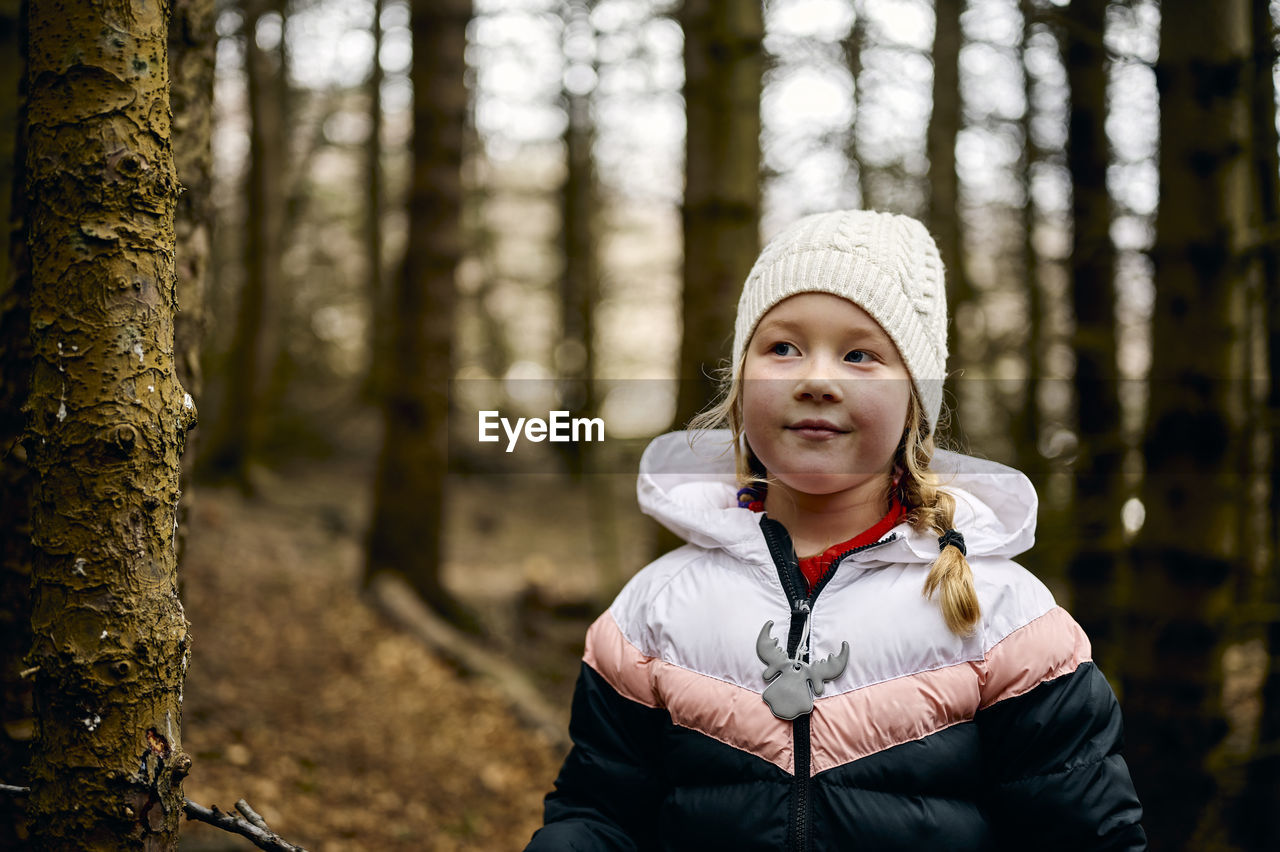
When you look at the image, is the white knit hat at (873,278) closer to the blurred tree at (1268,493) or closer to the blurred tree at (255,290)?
the blurred tree at (1268,493)

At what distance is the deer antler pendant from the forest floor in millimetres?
1733

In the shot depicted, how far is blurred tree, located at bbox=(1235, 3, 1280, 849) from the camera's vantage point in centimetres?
390

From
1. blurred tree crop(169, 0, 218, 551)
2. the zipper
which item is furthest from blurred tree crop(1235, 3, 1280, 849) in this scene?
blurred tree crop(169, 0, 218, 551)

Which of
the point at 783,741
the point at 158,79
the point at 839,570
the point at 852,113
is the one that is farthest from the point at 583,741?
the point at 852,113

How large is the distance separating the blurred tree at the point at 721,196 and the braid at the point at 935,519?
9.53ft

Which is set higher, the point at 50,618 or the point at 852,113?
the point at 852,113

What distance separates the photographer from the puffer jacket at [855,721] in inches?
71.2

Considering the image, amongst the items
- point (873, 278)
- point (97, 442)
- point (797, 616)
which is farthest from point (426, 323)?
point (797, 616)

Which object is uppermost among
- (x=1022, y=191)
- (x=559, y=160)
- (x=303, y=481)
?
(x=559, y=160)

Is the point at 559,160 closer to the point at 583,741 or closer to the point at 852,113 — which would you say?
the point at 852,113

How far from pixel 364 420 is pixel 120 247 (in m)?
16.5

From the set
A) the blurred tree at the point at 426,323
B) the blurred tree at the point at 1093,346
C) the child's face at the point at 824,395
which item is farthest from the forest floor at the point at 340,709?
the blurred tree at the point at 1093,346

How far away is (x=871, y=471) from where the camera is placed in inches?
79.7

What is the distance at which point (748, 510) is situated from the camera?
7.17 ft
